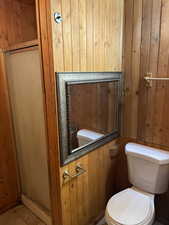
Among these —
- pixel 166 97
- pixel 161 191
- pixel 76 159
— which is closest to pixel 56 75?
pixel 76 159

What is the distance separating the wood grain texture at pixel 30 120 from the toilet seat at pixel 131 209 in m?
0.71

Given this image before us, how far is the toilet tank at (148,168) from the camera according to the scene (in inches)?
61.1

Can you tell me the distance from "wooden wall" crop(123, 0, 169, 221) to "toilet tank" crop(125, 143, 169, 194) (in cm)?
19

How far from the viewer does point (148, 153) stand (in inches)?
63.6

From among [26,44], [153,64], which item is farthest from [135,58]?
[26,44]

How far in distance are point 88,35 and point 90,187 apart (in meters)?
1.45

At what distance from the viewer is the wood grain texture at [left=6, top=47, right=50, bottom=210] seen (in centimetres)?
154

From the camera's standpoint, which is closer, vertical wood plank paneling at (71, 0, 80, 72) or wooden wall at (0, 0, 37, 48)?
vertical wood plank paneling at (71, 0, 80, 72)

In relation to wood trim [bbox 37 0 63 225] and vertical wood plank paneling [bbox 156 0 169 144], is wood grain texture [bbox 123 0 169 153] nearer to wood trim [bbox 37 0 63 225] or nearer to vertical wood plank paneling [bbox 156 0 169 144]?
vertical wood plank paneling [bbox 156 0 169 144]

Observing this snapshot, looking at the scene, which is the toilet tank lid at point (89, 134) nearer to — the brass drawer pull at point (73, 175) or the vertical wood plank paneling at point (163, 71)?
the brass drawer pull at point (73, 175)

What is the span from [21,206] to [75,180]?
109 centimetres

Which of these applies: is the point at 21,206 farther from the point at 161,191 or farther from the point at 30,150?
the point at 161,191

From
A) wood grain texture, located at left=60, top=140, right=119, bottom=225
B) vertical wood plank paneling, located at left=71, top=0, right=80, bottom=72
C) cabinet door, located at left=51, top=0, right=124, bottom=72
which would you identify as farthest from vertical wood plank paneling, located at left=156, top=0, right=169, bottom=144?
vertical wood plank paneling, located at left=71, top=0, right=80, bottom=72

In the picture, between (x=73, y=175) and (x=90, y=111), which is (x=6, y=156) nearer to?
(x=73, y=175)
